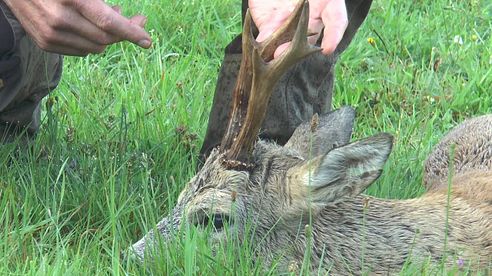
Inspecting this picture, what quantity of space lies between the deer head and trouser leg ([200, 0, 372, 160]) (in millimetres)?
1066

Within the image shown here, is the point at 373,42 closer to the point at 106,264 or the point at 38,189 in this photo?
the point at 38,189

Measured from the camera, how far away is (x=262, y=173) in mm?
3701

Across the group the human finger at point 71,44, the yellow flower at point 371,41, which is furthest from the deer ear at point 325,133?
the yellow flower at point 371,41

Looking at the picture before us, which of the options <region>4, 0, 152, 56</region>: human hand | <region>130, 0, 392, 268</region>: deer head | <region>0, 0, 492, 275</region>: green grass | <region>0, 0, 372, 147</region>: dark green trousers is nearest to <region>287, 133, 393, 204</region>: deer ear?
<region>130, 0, 392, 268</region>: deer head

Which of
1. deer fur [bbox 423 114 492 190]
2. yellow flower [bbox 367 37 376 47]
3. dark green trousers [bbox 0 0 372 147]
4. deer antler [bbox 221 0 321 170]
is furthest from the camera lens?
yellow flower [bbox 367 37 376 47]

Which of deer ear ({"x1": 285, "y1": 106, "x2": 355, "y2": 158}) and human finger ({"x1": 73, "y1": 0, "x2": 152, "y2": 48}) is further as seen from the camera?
deer ear ({"x1": 285, "y1": 106, "x2": 355, "y2": 158})

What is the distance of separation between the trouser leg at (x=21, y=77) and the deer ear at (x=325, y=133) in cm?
120

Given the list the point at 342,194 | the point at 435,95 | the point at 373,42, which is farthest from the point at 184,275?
the point at 373,42

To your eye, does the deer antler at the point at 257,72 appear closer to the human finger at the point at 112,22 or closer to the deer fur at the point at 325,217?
the deer fur at the point at 325,217

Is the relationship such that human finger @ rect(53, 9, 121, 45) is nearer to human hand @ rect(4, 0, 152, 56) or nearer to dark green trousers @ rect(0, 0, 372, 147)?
human hand @ rect(4, 0, 152, 56)

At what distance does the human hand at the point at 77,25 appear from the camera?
352cm

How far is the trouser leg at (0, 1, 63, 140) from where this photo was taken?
173 inches

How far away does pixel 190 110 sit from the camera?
530 cm

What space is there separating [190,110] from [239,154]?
5.51 ft
